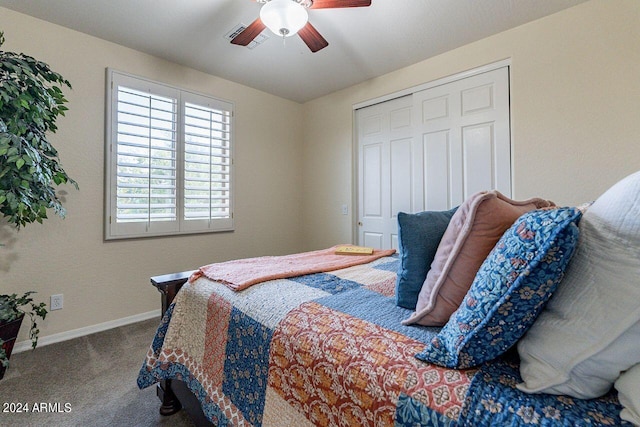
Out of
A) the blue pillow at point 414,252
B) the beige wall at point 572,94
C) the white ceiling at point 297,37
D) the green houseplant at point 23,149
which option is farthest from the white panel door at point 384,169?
the green houseplant at point 23,149

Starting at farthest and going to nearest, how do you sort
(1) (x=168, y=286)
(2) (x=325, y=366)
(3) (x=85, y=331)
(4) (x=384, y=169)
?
1. (4) (x=384, y=169)
2. (3) (x=85, y=331)
3. (1) (x=168, y=286)
4. (2) (x=325, y=366)

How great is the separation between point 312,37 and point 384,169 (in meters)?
1.66

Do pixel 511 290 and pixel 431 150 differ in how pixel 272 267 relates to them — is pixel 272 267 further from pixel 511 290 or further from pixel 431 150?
pixel 431 150

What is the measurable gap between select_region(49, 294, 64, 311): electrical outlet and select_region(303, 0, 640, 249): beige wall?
394cm

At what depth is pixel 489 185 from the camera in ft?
8.64

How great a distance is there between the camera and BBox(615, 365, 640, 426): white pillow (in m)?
0.52

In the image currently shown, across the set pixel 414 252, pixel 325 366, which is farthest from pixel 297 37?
pixel 325 366

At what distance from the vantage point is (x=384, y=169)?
3373mm

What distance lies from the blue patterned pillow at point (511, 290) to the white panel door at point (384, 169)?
2508 millimetres

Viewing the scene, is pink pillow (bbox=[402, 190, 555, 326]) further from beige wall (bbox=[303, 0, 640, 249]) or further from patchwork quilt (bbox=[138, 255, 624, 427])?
beige wall (bbox=[303, 0, 640, 249])

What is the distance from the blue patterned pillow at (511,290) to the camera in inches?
23.7

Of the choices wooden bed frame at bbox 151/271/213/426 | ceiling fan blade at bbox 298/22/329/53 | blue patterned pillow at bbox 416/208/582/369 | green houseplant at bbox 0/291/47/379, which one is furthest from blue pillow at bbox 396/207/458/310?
green houseplant at bbox 0/291/47/379

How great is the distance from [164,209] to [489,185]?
3.12 m

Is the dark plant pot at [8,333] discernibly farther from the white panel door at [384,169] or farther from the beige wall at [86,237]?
the white panel door at [384,169]
